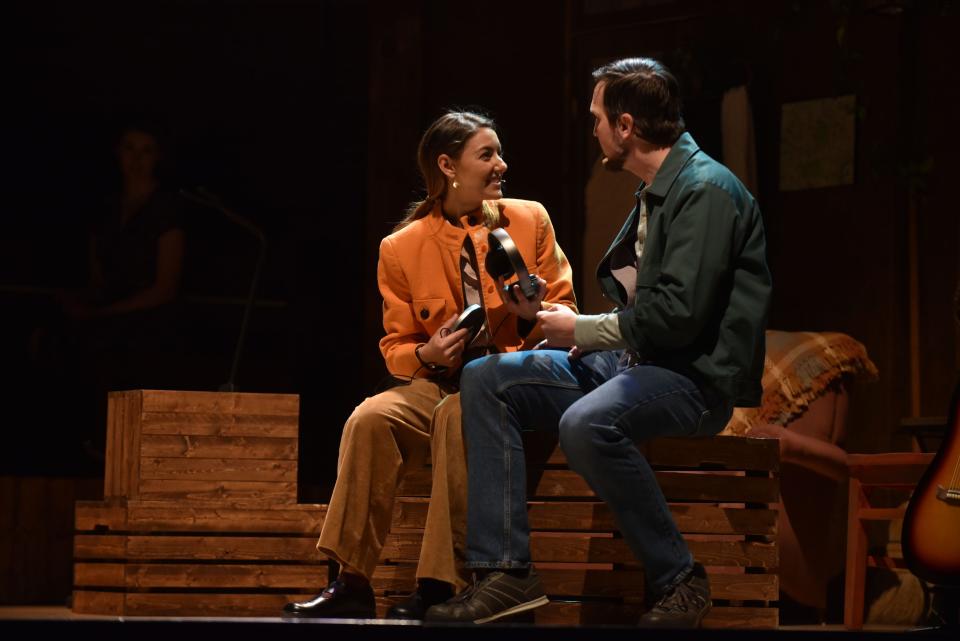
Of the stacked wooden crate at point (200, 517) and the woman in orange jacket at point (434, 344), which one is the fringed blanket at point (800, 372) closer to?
the woman in orange jacket at point (434, 344)

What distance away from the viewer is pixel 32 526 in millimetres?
6055

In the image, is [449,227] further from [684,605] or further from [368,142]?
[368,142]

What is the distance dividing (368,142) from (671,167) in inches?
144

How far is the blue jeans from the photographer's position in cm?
330

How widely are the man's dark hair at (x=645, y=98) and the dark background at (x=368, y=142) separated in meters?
2.23

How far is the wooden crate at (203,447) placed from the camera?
468 centimetres

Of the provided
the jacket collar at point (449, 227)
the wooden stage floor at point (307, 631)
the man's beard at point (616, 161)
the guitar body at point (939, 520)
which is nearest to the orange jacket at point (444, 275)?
the jacket collar at point (449, 227)

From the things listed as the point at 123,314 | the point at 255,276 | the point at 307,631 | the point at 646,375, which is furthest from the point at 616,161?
the point at 123,314

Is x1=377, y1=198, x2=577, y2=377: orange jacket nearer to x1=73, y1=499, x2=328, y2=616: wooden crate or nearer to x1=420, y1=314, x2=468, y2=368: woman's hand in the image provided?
x1=420, y1=314, x2=468, y2=368: woman's hand

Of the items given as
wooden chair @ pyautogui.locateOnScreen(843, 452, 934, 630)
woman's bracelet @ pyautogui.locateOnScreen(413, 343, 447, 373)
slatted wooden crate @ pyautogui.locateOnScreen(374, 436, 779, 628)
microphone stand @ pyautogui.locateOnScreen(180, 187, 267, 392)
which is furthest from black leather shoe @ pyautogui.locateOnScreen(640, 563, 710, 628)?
microphone stand @ pyautogui.locateOnScreen(180, 187, 267, 392)

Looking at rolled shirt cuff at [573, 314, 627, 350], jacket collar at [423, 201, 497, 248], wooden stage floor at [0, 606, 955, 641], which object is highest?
jacket collar at [423, 201, 497, 248]

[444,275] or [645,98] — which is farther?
[444,275]

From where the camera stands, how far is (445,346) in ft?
12.7

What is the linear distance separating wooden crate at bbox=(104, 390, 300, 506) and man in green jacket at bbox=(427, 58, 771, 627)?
142cm
